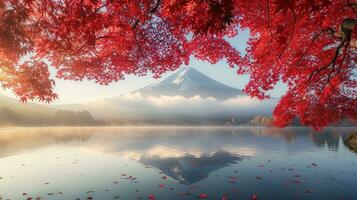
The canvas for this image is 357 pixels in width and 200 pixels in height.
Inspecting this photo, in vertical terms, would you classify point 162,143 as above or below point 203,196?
above

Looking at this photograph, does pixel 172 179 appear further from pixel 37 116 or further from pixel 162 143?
pixel 37 116

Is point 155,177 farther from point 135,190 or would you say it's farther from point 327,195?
point 327,195

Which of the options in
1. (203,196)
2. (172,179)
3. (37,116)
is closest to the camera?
(203,196)

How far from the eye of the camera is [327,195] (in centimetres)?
1656

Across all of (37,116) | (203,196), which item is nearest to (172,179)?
(203,196)

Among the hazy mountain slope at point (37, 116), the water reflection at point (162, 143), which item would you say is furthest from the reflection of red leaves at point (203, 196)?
the hazy mountain slope at point (37, 116)

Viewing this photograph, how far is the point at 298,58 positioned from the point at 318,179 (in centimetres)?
1405

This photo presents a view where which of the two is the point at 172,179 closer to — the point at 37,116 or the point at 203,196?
the point at 203,196

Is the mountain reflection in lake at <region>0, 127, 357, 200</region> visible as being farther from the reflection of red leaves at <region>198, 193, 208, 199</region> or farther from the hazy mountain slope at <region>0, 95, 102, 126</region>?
the hazy mountain slope at <region>0, 95, 102, 126</region>

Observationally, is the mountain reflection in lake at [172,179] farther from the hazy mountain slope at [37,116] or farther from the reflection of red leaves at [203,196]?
the hazy mountain slope at [37,116]

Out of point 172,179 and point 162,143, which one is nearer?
point 172,179

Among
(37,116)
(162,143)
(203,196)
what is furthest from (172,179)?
(37,116)

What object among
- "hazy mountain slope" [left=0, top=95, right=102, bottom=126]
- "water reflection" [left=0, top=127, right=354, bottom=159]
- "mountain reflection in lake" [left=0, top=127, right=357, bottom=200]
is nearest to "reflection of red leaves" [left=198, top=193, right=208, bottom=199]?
"mountain reflection in lake" [left=0, top=127, right=357, bottom=200]

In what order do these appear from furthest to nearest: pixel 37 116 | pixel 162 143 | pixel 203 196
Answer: pixel 37 116 → pixel 162 143 → pixel 203 196
